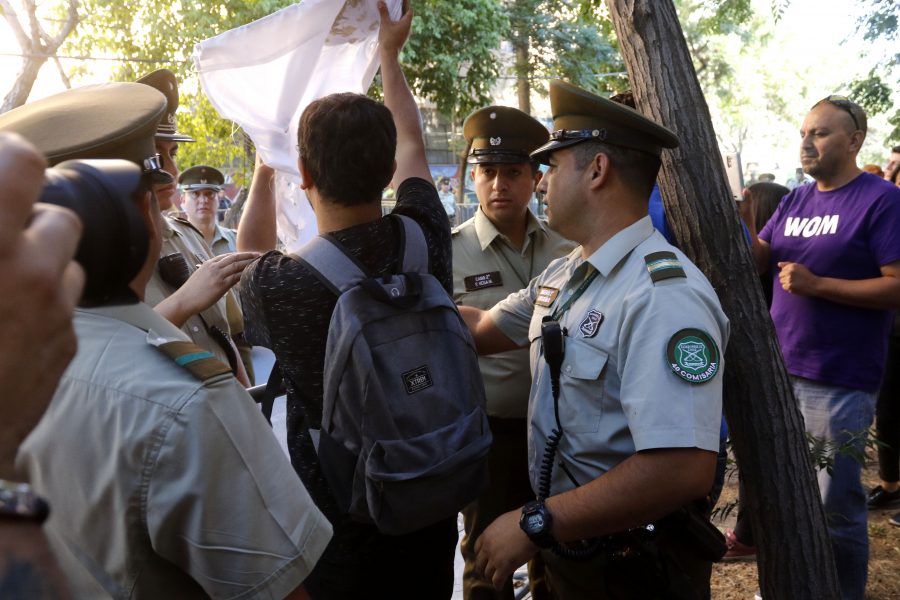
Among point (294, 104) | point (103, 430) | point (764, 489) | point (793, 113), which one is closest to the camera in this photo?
point (103, 430)

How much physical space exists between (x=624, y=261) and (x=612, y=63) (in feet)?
60.2

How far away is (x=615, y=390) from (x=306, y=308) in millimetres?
809

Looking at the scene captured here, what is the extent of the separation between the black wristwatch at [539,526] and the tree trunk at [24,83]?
12.9m

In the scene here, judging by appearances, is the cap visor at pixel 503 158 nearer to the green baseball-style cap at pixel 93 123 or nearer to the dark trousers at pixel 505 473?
the dark trousers at pixel 505 473

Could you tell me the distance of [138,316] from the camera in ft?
4.15

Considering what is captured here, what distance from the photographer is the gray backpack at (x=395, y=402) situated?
181 cm

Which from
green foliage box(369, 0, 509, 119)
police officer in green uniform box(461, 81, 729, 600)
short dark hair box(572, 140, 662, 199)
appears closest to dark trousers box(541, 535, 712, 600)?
police officer in green uniform box(461, 81, 729, 600)

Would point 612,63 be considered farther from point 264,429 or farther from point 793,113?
point 793,113

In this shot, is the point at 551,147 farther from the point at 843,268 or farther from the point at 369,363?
the point at 843,268

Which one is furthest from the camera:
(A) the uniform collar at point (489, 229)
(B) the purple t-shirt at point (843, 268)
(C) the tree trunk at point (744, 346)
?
(A) the uniform collar at point (489, 229)

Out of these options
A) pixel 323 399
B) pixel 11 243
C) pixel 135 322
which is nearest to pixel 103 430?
pixel 135 322

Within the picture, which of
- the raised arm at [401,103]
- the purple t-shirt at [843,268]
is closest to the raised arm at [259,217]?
the raised arm at [401,103]

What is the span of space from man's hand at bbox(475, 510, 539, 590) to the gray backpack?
0.37ft

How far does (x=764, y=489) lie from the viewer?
246 centimetres
